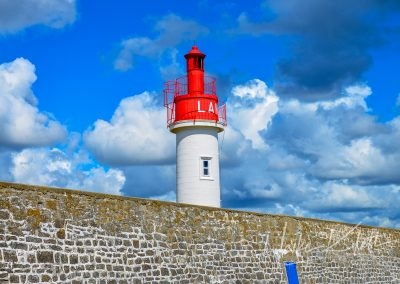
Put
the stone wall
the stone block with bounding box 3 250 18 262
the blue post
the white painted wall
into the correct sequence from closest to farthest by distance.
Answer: the stone block with bounding box 3 250 18 262 → the stone wall → the blue post → the white painted wall

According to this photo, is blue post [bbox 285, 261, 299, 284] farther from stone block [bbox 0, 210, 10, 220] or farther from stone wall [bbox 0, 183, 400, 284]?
stone block [bbox 0, 210, 10, 220]

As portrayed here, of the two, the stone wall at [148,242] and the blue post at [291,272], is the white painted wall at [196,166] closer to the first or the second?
the stone wall at [148,242]

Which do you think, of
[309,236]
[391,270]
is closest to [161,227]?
[309,236]

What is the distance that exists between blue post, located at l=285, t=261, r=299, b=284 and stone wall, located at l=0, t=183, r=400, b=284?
6.6 inches

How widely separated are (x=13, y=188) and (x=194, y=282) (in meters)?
5.16

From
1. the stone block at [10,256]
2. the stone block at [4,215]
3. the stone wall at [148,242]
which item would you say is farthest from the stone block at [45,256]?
the stone block at [4,215]

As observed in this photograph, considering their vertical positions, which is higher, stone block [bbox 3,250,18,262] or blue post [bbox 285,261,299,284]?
blue post [bbox 285,261,299,284]

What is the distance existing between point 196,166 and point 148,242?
296 inches

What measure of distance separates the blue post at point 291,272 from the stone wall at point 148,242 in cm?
17

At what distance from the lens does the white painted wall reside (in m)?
21.7

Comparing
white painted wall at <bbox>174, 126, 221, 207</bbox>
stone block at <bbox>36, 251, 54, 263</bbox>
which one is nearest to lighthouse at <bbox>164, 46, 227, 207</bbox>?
white painted wall at <bbox>174, 126, 221, 207</bbox>

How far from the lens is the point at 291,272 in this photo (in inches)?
728

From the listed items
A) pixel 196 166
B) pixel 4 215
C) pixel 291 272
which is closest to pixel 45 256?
pixel 4 215

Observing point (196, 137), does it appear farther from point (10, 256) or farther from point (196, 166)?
point (10, 256)
